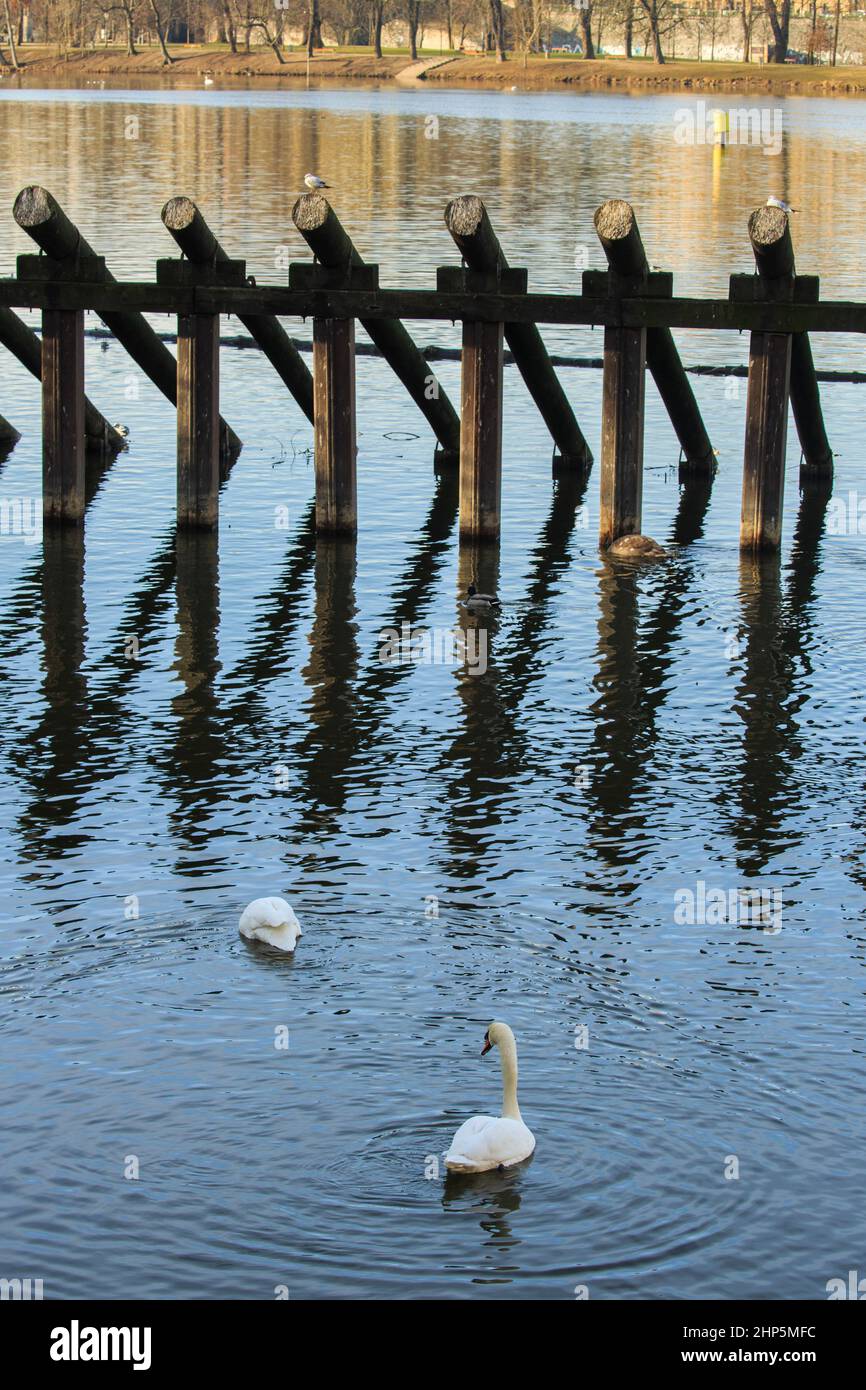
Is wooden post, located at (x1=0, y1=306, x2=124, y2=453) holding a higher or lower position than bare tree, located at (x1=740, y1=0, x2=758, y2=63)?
lower

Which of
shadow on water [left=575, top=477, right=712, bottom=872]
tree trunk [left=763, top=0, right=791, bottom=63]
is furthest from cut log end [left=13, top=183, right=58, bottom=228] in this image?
tree trunk [left=763, top=0, right=791, bottom=63]

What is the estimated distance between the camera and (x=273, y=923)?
13570 millimetres

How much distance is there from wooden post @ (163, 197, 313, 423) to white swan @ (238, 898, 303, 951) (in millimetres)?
10481

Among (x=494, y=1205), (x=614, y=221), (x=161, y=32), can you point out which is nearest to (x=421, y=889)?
(x=494, y=1205)

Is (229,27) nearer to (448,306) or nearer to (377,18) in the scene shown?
(377,18)

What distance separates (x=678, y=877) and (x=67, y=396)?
433 inches

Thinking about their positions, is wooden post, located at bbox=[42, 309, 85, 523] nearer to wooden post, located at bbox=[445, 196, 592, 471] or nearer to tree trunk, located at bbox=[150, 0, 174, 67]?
wooden post, located at bbox=[445, 196, 592, 471]

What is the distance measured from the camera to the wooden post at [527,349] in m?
22.0

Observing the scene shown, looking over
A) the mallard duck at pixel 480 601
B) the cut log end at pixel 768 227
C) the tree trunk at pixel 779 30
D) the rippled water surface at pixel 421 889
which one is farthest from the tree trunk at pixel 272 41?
the cut log end at pixel 768 227

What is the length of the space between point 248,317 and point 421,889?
43.0 ft

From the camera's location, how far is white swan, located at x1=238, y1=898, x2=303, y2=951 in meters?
13.6
